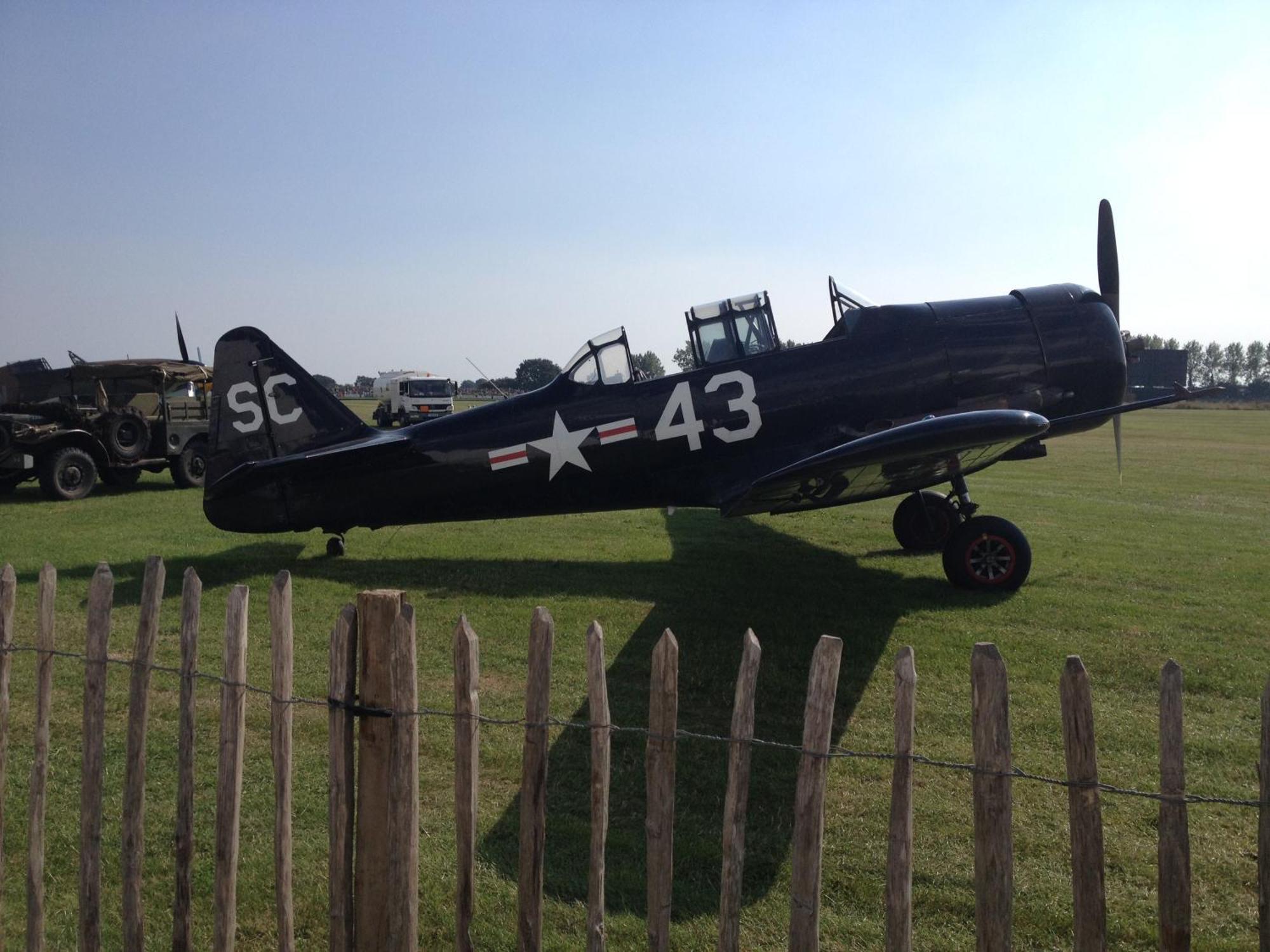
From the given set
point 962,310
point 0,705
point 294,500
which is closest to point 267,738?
point 0,705

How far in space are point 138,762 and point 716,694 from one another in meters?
3.26

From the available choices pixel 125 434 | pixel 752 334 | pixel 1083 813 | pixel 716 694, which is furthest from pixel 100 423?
pixel 1083 813

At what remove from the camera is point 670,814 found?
2.35m

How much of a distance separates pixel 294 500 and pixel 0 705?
538 cm

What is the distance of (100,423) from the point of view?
14898 millimetres

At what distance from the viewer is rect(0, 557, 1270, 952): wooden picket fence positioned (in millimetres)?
2104

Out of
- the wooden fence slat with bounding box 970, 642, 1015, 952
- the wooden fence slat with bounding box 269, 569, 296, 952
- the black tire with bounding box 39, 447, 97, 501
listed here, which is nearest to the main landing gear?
the wooden fence slat with bounding box 970, 642, 1015, 952

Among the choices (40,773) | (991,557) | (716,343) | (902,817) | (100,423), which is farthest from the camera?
(100,423)

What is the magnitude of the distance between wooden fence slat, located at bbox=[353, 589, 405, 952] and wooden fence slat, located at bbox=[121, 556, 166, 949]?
27.9 inches

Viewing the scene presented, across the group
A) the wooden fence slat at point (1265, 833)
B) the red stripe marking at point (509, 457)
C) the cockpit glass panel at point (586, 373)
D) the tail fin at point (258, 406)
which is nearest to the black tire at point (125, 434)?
the tail fin at point (258, 406)

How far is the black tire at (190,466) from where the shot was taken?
1553 cm

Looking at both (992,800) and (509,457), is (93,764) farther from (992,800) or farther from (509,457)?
(509,457)

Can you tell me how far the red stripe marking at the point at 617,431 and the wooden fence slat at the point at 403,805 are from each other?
18.3ft

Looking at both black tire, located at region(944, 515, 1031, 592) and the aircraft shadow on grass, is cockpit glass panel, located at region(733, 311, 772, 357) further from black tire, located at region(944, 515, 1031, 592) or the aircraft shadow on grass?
→ black tire, located at region(944, 515, 1031, 592)
